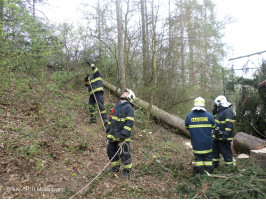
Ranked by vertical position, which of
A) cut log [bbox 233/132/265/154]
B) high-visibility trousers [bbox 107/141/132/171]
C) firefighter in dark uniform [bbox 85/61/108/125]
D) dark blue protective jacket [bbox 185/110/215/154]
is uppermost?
firefighter in dark uniform [bbox 85/61/108/125]

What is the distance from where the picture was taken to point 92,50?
34.0 feet

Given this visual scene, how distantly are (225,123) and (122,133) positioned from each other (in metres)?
3.07

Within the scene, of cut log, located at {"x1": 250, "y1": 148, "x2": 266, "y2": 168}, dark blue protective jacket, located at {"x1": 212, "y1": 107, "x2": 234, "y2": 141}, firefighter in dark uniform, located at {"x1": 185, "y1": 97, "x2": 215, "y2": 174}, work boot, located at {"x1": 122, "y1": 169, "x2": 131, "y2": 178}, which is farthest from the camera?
dark blue protective jacket, located at {"x1": 212, "y1": 107, "x2": 234, "y2": 141}

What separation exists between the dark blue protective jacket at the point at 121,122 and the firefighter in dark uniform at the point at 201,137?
1590mm

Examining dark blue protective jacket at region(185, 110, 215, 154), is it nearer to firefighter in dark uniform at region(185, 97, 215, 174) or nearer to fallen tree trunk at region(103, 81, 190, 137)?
firefighter in dark uniform at region(185, 97, 215, 174)

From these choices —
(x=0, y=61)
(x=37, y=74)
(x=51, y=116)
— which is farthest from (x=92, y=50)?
(x=0, y=61)

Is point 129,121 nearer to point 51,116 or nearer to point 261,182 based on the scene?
point 261,182

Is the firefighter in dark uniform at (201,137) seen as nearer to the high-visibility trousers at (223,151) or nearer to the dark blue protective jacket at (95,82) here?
the high-visibility trousers at (223,151)

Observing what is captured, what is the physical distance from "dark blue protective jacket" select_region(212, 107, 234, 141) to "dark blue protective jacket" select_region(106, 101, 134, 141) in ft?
8.81

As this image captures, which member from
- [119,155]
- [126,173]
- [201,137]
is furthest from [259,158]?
[119,155]

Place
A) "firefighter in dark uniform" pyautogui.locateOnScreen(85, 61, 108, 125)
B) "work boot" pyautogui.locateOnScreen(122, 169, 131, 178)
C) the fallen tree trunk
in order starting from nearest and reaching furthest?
"work boot" pyautogui.locateOnScreen(122, 169, 131, 178)
"firefighter in dark uniform" pyautogui.locateOnScreen(85, 61, 108, 125)
the fallen tree trunk

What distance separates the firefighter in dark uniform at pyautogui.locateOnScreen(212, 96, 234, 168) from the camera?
5355mm

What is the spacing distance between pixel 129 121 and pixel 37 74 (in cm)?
441

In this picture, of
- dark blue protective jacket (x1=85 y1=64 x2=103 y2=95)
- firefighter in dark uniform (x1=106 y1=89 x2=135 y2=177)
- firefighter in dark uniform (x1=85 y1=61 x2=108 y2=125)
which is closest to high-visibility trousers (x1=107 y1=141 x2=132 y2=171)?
firefighter in dark uniform (x1=106 y1=89 x2=135 y2=177)
